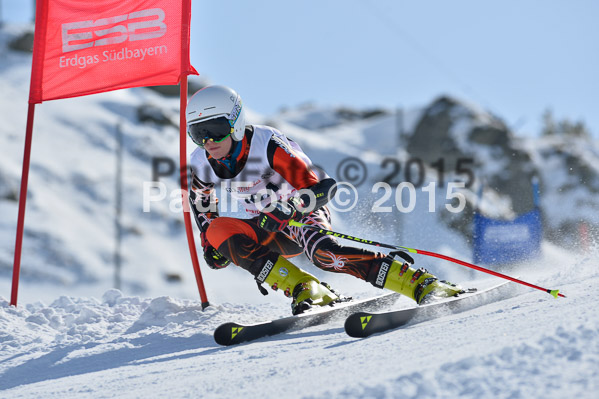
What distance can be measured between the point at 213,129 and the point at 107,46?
73.5 inches

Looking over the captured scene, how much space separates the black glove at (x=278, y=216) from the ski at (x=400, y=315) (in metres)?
0.82

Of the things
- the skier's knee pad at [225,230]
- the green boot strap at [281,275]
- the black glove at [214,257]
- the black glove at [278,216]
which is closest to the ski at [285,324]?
the green boot strap at [281,275]

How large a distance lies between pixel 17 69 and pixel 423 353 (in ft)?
86.8

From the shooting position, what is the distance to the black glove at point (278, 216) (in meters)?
3.56

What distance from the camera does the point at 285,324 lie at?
11.2 ft

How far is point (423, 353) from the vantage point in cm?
216

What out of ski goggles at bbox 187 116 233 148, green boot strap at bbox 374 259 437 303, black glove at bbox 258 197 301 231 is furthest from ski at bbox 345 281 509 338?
ski goggles at bbox 187 116 233 148

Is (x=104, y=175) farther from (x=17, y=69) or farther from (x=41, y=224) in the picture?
(x=17, y=69)

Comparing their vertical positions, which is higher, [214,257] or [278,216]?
[278,216]

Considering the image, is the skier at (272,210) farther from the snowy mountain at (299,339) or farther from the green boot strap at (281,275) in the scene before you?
the snowy mountain at (299,339)

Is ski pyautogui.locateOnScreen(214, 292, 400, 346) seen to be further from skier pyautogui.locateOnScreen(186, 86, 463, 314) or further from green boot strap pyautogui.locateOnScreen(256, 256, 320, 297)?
green boot strap pyautogui.locateOnScreen(256, 256, 320, 297)

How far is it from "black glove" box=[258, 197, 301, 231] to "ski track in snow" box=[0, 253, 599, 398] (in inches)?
24.4

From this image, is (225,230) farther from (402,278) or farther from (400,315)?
(400,315)

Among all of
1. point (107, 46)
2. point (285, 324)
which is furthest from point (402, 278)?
point (107, 46)
